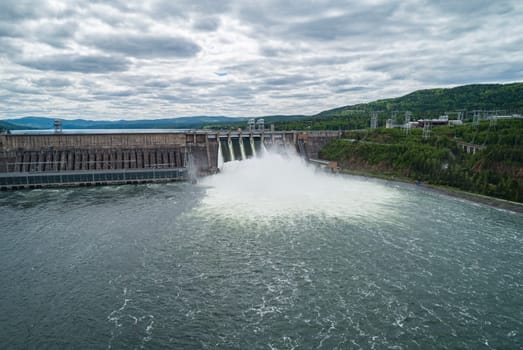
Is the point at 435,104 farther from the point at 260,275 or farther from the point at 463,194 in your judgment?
the point at 260,275

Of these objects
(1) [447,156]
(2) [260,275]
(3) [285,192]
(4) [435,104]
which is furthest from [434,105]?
(2) [260,275]

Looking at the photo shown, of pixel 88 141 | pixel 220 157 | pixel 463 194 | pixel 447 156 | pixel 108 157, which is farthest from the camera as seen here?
pixel 220 157

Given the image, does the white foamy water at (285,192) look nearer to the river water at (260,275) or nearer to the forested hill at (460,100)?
the river water at (260,275)

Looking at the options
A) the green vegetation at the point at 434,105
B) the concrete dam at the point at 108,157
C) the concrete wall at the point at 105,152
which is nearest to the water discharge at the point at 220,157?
the concrete dam at the point at 108,157

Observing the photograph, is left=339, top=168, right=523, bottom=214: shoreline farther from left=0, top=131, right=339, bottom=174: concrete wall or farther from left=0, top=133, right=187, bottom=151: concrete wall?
left=0, top=133, right=187, bottom=151: concrete wall

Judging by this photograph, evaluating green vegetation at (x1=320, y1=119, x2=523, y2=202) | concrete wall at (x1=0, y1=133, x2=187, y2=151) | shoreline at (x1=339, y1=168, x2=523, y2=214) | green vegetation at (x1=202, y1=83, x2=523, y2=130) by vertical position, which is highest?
green vegetation at (x1=202, y1=83, x2=523, y2=130)

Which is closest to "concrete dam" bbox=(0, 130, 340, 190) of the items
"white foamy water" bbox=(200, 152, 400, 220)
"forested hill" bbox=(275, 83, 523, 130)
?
"white foamy water" bbox=(200, 152, 400, 220)
